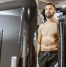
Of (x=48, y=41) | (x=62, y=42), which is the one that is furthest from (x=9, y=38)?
(x=62, y=42)

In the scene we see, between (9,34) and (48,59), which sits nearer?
(48,59)

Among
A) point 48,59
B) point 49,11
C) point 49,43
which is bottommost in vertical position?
point 48,59

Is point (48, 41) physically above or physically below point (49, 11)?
below

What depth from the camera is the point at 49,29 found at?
86 cm

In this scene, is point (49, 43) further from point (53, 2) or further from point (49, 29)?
point (53, 2)

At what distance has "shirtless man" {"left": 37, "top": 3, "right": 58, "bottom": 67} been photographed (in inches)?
32.2

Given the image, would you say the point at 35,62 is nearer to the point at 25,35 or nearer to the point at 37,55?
the point at 37,55

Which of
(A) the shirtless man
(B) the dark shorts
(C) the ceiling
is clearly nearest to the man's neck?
(A) the shirtless man

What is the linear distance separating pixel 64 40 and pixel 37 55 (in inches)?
11.2

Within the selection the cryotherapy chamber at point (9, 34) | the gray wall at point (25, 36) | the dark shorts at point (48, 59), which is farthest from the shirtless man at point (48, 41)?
the cryotherapy chamber at point (9, 34)

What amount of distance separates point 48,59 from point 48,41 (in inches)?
6.3

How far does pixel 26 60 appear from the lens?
873mm

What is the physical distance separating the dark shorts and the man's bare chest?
0.59ft

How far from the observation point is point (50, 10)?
0.87 metres
